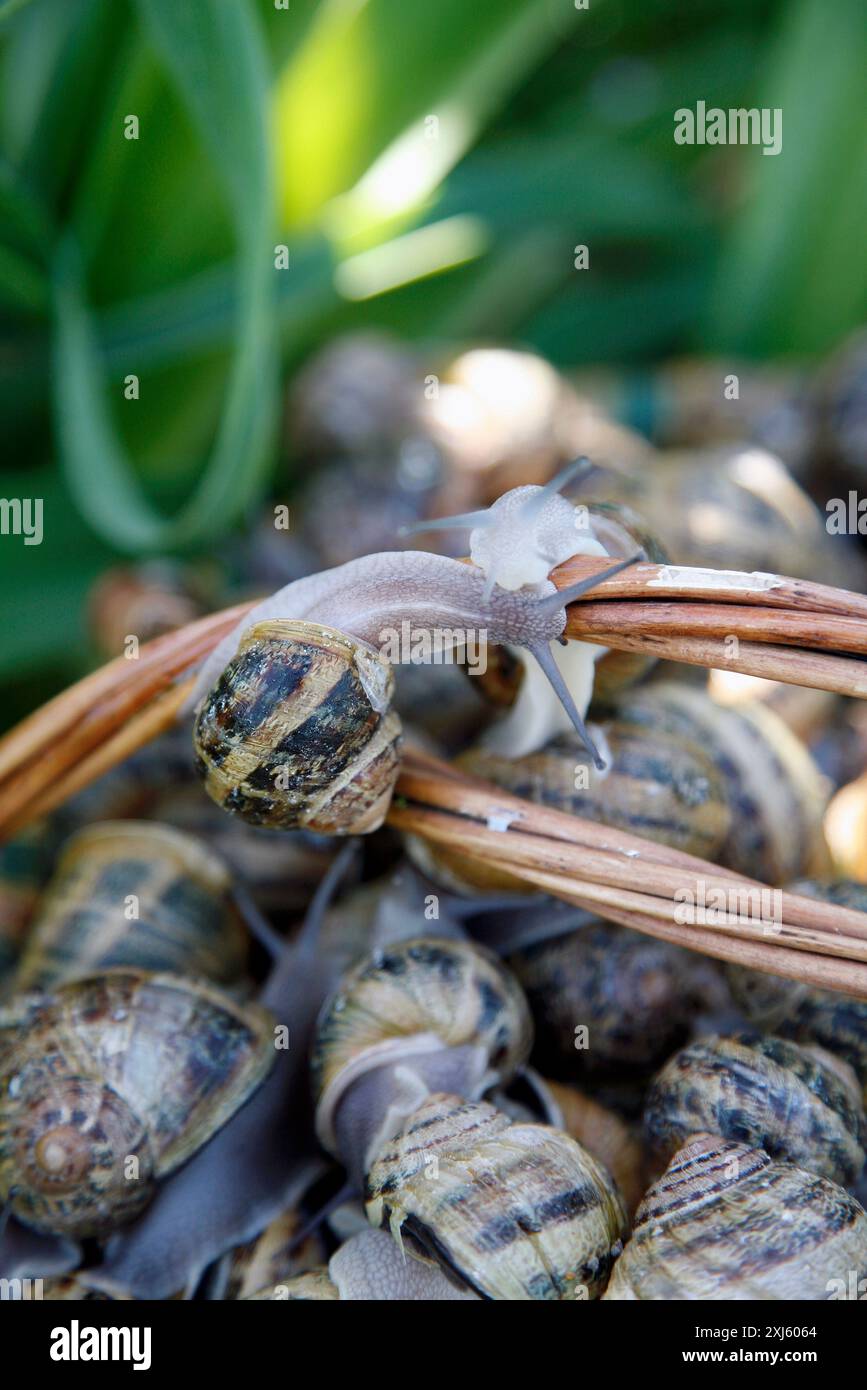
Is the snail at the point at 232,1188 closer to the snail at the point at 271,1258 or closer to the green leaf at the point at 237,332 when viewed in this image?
the snail at the point at 271,1258

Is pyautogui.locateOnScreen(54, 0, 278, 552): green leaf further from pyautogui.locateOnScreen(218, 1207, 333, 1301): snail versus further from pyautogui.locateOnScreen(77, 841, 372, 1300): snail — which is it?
pyautogui.locateOnScreen(218, 1207, 333, 1301): snail

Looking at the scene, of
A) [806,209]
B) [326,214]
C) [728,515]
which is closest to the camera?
[728,515]

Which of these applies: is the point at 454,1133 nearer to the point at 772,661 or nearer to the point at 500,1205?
the point at 500,1205

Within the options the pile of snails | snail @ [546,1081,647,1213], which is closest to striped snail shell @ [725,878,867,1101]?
the pile of snails

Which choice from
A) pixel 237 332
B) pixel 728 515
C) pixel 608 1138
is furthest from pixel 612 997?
pixel 237 332

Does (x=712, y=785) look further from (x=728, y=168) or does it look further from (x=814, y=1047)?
(x=728, y=168)
